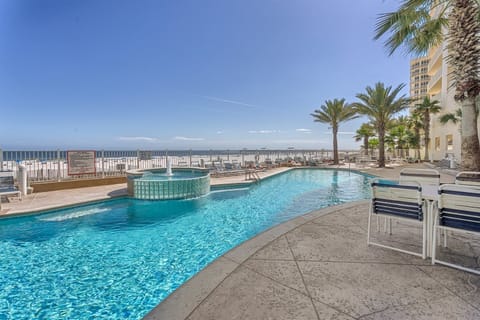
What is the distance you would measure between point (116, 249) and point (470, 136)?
23.5 ft

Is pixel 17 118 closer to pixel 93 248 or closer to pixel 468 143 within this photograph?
pixel 93 248

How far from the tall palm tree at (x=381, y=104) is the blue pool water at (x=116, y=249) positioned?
40.2ft

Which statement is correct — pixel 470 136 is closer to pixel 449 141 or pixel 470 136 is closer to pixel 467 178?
pixel 467 178

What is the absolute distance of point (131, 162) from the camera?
36.3 feet

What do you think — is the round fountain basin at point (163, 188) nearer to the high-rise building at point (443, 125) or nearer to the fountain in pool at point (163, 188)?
the fountain in pool at point (163, 188)

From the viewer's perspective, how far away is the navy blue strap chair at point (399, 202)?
2.30m

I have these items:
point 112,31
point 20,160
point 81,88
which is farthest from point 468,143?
point 81,88

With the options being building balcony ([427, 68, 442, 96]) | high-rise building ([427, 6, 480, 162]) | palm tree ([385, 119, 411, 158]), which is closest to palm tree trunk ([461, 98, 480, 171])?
high-rise building ([427, 6, 480, 162])

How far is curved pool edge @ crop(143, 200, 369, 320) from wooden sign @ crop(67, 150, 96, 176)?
356 inches

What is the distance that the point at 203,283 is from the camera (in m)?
1.96

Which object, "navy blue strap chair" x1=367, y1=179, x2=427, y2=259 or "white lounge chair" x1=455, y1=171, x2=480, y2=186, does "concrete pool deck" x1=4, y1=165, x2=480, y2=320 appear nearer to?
"navy blue strap chair" x1=367, y1=179, x2=427, y2=259

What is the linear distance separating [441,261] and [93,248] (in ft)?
16.9

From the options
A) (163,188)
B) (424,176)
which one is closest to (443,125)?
(424,176)

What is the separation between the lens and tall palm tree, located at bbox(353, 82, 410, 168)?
15.8 metres
